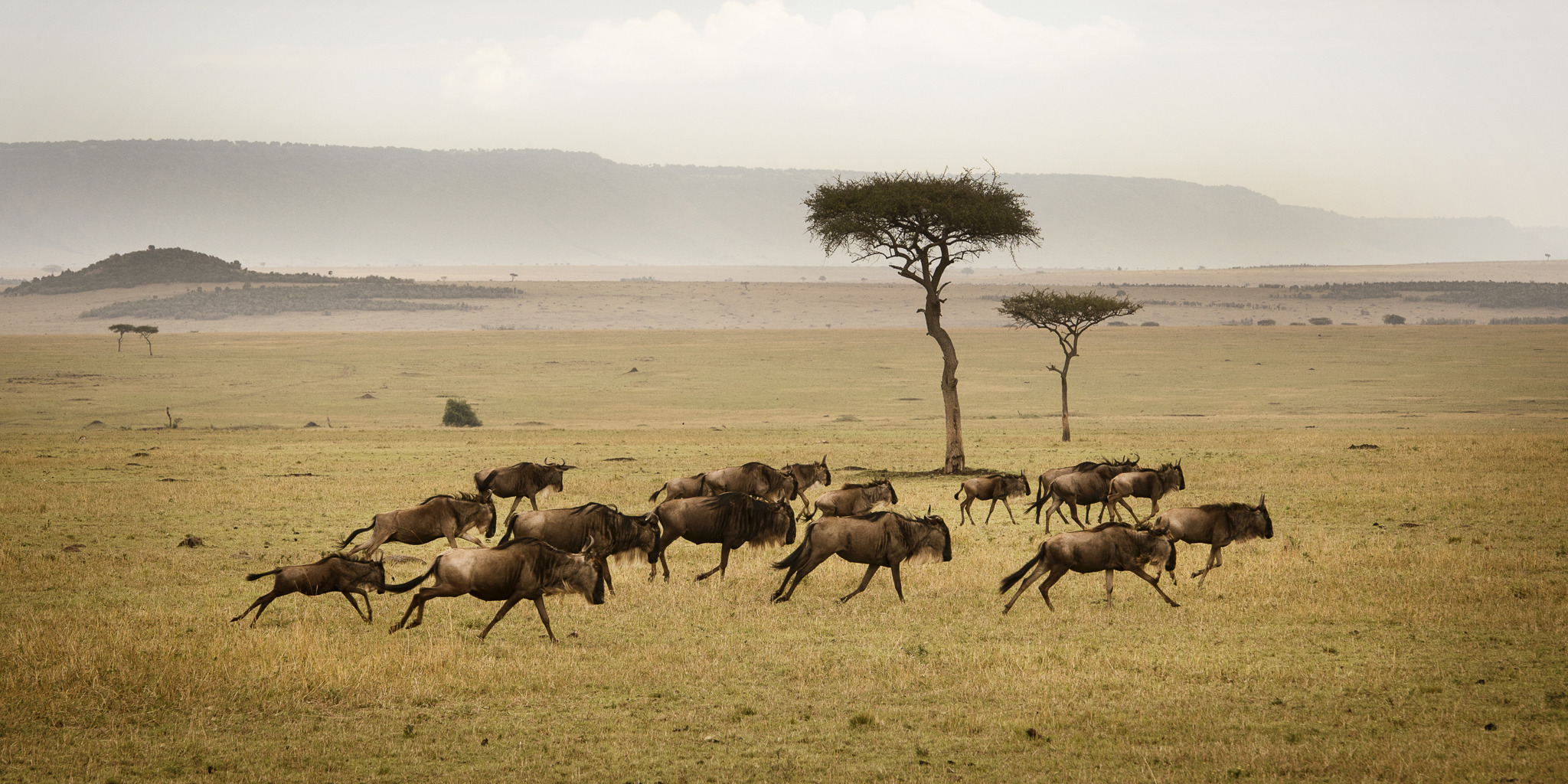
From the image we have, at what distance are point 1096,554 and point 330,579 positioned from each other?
29.9 feet

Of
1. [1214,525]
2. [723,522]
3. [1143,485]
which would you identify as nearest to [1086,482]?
[1143,485]

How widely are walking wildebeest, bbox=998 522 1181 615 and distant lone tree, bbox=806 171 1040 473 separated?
62.8 feet

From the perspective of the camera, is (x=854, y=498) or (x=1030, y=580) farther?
(x=854, y=498)

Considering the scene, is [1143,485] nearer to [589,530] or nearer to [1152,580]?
[1152,580]

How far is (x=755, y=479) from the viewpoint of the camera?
19875mm

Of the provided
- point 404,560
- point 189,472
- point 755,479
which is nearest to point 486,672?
point 404,560

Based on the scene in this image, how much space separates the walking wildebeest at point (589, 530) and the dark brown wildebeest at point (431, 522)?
1.48m

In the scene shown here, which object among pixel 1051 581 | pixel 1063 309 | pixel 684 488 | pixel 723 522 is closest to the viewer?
pixel 1051 581

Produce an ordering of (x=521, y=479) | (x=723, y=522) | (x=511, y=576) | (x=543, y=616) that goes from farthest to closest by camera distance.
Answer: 1. (x=521, y=479)
2. (x=723, y=522)
3. (x=543, y=616)
4. (x=511, y=576)

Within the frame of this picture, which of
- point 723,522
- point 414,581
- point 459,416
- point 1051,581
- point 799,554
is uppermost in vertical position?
point 414,581

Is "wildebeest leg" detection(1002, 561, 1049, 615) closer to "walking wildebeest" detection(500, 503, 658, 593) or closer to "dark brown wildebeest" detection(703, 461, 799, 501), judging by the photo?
"walking wildebeest" detection(500, 503, 658, 593)

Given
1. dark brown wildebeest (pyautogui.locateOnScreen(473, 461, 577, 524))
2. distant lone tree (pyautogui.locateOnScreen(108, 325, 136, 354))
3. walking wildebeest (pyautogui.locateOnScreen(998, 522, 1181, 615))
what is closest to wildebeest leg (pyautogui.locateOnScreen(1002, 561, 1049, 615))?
walking wildebeest (pyautogui.locateOnScreen(998, 522, 1181, 615))

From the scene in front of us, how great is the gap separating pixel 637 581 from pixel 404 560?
14.5 feet

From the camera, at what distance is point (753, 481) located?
65.1ft
